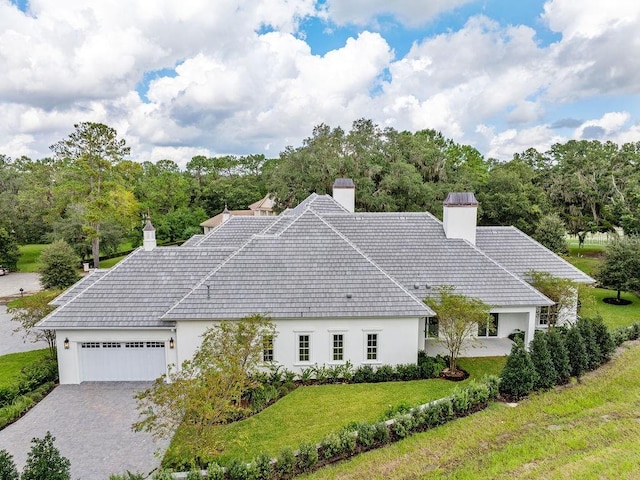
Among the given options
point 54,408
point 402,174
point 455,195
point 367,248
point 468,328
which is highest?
point 402,174

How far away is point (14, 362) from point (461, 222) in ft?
70.9

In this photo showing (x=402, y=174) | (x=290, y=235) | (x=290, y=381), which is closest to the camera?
(x=290, y=381)

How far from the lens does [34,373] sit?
1527 cm

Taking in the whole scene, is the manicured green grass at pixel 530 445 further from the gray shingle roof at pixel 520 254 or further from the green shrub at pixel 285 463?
the gray shingle roof at pixel 520 254

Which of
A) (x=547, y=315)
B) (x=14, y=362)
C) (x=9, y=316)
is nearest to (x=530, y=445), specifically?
(x=547, y=315)

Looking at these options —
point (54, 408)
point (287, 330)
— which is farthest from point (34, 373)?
point (287, 330)

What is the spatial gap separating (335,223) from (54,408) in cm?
1375

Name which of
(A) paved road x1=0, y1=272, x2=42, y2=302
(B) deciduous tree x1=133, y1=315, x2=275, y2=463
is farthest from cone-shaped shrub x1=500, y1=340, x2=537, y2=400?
(A) paved road x1=0, y1=272, x2=42, y2=302

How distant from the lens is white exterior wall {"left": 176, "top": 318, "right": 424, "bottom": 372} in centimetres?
1532

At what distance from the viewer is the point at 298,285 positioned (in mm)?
16172

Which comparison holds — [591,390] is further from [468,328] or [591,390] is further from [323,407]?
[323,407]

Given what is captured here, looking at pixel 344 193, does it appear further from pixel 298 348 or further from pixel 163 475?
pixel 163 475

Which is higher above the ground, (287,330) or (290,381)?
(287,330)

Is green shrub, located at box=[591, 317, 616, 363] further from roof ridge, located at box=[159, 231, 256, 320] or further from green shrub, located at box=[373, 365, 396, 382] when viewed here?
roof ridge, located at box=[159, 231, 256, 320]
